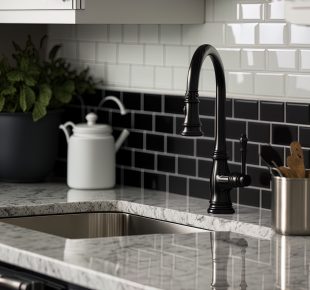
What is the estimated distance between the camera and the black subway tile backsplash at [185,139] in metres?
3.31

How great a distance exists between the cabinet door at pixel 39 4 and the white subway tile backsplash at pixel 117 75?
0.52 metres

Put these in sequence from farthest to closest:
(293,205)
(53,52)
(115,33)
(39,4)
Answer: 1. (53,52)
2. (115,33)
3. (39,4)
4. (293,205)

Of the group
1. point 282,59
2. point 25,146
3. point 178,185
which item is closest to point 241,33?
point 282,59

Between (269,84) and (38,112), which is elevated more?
(269,84)

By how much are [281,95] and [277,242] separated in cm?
62

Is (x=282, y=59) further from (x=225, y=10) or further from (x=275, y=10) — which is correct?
(x=225, y=10)

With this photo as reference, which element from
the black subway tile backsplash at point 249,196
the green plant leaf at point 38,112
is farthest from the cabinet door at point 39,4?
the black subway tile backsplash at point 249,196

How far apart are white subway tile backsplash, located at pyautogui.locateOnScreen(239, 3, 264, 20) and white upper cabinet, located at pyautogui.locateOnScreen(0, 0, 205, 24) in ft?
0.62

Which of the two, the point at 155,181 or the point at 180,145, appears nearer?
the point at 180,145

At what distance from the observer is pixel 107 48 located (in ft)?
13.1

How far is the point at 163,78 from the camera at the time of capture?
3.75 m

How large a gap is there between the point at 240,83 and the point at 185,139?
1.15ft

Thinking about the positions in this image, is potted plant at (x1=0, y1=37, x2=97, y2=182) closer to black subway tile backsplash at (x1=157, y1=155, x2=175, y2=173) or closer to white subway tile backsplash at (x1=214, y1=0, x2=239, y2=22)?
black subway tile backsplash at (x1=157, y1=155, x2=175, y2=173)

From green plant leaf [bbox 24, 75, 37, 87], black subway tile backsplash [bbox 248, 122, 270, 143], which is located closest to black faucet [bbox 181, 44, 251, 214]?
black subway tile backsplash [bbox 248, 122, 270, 143]
